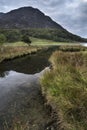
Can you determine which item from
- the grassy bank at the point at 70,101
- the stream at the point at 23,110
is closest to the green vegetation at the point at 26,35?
the stream at the point at 23,110

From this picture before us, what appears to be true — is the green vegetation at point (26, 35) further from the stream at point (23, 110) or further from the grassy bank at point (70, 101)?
the grassy bank at point (70, 101)

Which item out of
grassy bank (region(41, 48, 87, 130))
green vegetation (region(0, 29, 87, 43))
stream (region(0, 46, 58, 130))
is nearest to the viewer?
grassy bank (region(41, 48, 87, 130))

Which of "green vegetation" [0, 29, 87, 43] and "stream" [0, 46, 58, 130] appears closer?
"stream" [0, 46, 58, 130]

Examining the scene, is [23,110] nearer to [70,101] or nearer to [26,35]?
[70,101]

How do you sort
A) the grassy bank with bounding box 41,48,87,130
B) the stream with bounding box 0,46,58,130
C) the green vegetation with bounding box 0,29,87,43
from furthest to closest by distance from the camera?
the green vegetation with bounding box 0,29,87,43
the stream with bounding box 0,46,58,130
the grassy bank with bounding box 41,48,87,130

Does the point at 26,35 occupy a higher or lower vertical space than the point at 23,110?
higher

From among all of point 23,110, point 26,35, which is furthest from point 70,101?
point 26,35

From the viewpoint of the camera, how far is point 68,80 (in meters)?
9.57

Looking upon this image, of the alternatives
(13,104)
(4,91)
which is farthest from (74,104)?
(4,91)

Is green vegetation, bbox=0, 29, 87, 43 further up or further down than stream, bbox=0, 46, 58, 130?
further up

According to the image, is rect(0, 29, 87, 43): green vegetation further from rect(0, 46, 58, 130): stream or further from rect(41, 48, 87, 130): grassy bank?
rect(41, 48, 87, 130): grassy bank

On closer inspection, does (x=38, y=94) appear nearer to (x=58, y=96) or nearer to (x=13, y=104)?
(x=13, y=104)

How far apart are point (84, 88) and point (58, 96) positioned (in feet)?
3.78

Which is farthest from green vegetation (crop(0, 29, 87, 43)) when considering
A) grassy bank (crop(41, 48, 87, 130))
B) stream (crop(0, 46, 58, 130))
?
grassy bank (crop(41, 48, 87, 130))
